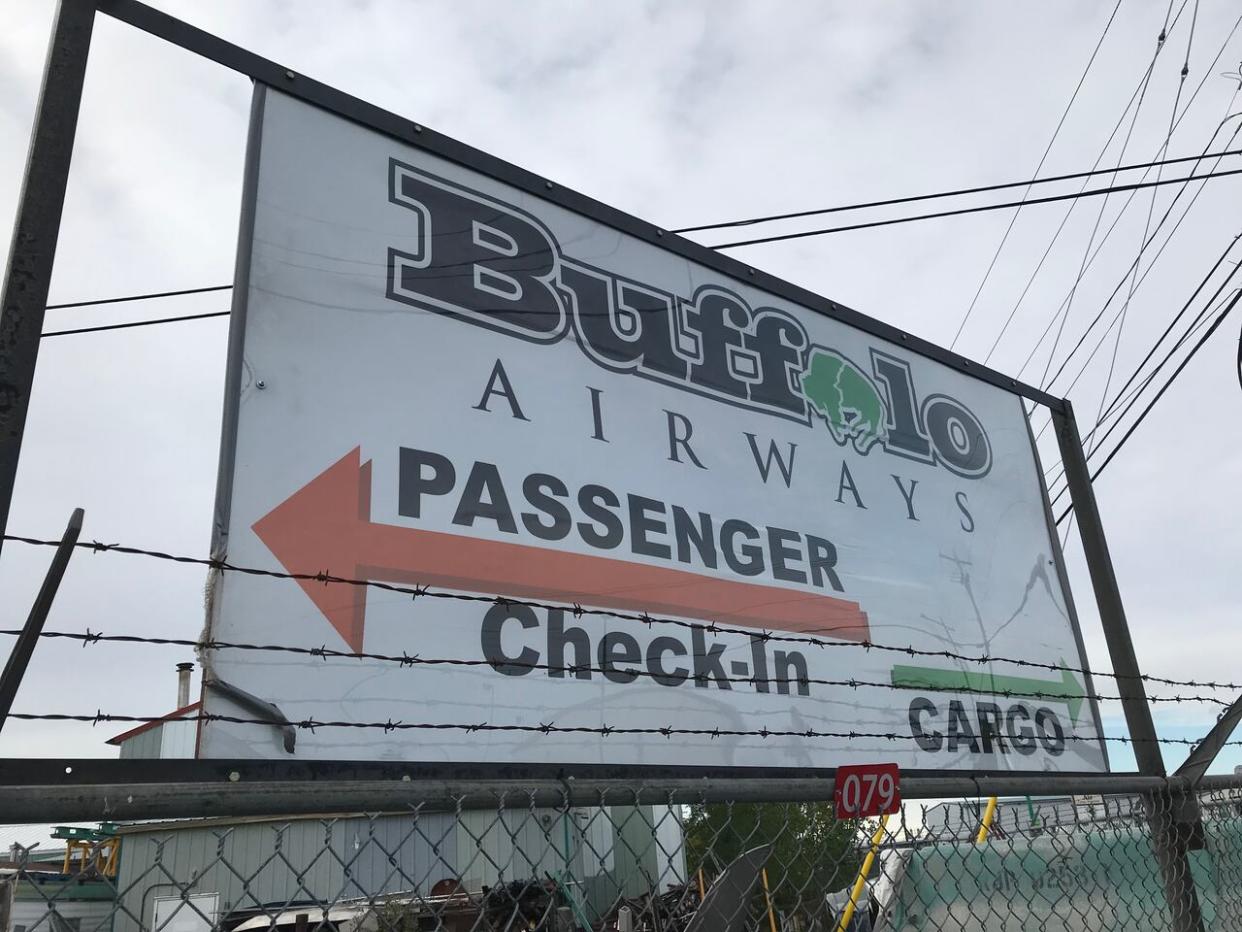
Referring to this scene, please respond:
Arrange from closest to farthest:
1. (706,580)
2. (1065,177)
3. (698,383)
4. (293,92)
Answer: (293,92) → (706,580) → (698,383) → (1065,177)

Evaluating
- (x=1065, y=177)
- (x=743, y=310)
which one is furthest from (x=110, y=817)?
(x=1065, y=177)

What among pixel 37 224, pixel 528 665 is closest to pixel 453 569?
pixel 528 665

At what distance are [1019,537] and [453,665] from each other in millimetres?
3164

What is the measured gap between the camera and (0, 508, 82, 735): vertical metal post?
1.95 metres

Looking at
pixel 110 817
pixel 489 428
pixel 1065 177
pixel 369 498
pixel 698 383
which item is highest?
pixel 1065 177

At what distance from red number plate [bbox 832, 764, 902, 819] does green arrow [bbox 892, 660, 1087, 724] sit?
109 centimetres

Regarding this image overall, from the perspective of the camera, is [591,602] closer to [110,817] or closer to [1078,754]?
[110,817]

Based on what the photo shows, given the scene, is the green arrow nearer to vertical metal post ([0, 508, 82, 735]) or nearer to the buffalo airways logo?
the buffalo airways logo

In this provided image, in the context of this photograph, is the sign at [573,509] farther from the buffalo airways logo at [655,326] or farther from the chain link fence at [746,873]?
the chain link fence at [746,873]

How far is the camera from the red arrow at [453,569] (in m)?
2.72

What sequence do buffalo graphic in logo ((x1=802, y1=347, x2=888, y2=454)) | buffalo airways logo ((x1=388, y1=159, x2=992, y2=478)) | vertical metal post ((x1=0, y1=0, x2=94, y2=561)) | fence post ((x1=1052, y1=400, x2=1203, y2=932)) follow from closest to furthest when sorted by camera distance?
vertical metal post ((x1=0, y1=0, x2=94, y2=561)) < buffalo airways logo ((x1=388, y1=159, x2=992, y2=478)) < fence post ((x1=1052, y1=400, x2=1203, y2=932)) < buffalo graphic in logo ((x1=802, y1=347, x2=888, y2=454))

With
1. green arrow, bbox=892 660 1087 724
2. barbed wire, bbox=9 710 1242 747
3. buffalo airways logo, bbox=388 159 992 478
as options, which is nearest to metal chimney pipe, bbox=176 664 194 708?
barbed wire, bbox=9 710 1242 747

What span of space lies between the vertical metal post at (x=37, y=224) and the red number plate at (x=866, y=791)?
208cm

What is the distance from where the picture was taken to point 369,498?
2.91 m
